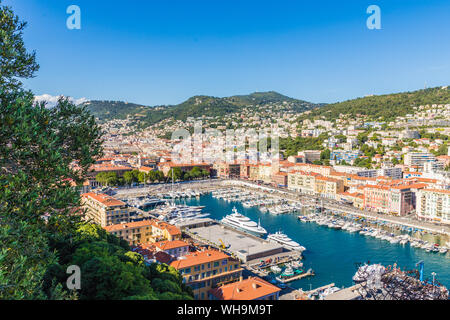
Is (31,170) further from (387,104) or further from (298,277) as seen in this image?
(387,104)

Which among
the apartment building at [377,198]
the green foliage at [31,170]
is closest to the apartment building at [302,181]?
the apartment building at [377,198]

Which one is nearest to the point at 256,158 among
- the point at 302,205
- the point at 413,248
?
the point at 302,205

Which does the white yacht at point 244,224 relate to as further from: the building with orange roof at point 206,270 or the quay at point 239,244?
the building with orange roof at point 206,270

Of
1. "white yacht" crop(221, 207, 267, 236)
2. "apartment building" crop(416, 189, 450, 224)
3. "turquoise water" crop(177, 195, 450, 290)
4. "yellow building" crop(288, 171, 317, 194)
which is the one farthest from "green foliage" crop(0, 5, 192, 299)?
"yellow building" crop(288, 171, 317, 194)

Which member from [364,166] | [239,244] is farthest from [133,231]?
[364,166]

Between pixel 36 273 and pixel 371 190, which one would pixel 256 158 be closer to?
pixel 371 190

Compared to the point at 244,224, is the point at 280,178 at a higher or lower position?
higher
